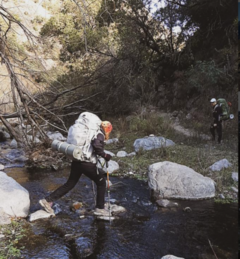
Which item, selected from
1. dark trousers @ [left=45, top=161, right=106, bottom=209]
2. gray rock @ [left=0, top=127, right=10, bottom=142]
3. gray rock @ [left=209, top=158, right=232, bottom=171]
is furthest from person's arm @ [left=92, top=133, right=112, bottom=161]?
gray rock @ [left=0, top=127, right=10, bottom=142]

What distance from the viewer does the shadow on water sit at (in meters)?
3.28

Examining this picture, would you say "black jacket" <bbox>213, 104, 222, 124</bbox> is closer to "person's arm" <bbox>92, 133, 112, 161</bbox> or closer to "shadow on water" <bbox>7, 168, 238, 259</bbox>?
"shadow on water" <bbox>7, 168, 238, 259</bbox>

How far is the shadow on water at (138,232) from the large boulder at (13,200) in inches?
12.1

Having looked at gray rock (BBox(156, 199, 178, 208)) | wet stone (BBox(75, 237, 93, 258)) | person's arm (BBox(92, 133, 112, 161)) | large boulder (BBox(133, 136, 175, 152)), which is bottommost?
wet stone (BBox(75, 237, 93, 258))

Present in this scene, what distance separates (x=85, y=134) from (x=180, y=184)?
2.06m

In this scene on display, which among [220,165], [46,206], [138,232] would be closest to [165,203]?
[138,232]

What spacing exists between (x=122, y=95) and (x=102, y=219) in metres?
8.45

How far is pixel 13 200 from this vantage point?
406cm

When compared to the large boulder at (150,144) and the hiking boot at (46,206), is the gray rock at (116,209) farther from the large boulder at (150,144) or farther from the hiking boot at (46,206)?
the large boulder at (150,144)

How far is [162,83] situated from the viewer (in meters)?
13.5

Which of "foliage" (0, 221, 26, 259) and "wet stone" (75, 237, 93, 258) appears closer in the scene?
"foliage" (0, 221, 26, 259)

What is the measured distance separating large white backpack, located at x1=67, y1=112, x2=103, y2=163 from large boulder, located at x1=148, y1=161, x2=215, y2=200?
1.66 metres

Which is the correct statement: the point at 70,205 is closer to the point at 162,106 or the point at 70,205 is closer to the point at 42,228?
the point at 42,228

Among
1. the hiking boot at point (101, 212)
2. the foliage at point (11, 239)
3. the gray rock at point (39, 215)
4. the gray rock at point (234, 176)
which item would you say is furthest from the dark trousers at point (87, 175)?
the gray rock at point (234, 176)
